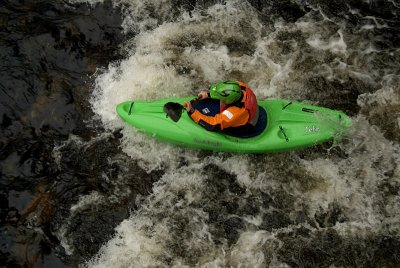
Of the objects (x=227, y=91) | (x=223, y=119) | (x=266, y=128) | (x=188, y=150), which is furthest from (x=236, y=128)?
(x=188, y=150)

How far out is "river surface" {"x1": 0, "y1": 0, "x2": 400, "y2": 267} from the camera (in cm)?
613

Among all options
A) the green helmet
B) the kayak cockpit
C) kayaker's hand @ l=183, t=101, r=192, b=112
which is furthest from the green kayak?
the green helmet

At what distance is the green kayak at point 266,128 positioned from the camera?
6.59 m

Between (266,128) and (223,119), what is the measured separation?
2.68 ft

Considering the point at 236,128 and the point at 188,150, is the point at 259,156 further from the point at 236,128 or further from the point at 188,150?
the point at 188,150

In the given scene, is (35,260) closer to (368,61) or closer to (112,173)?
(112,173)

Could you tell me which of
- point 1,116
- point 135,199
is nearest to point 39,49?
point 1,116

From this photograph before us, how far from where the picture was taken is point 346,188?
21.5ft

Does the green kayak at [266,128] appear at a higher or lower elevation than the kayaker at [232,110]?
lower

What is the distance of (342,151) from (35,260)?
469cm

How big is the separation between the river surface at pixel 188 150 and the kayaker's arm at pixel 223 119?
2.08 ft

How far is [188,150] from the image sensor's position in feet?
22.8

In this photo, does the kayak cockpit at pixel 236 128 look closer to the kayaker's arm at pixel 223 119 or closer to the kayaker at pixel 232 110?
the kayaker at pixel 232 110

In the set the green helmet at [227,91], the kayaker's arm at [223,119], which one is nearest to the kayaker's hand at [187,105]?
the kayaker's arm at [223,119]
